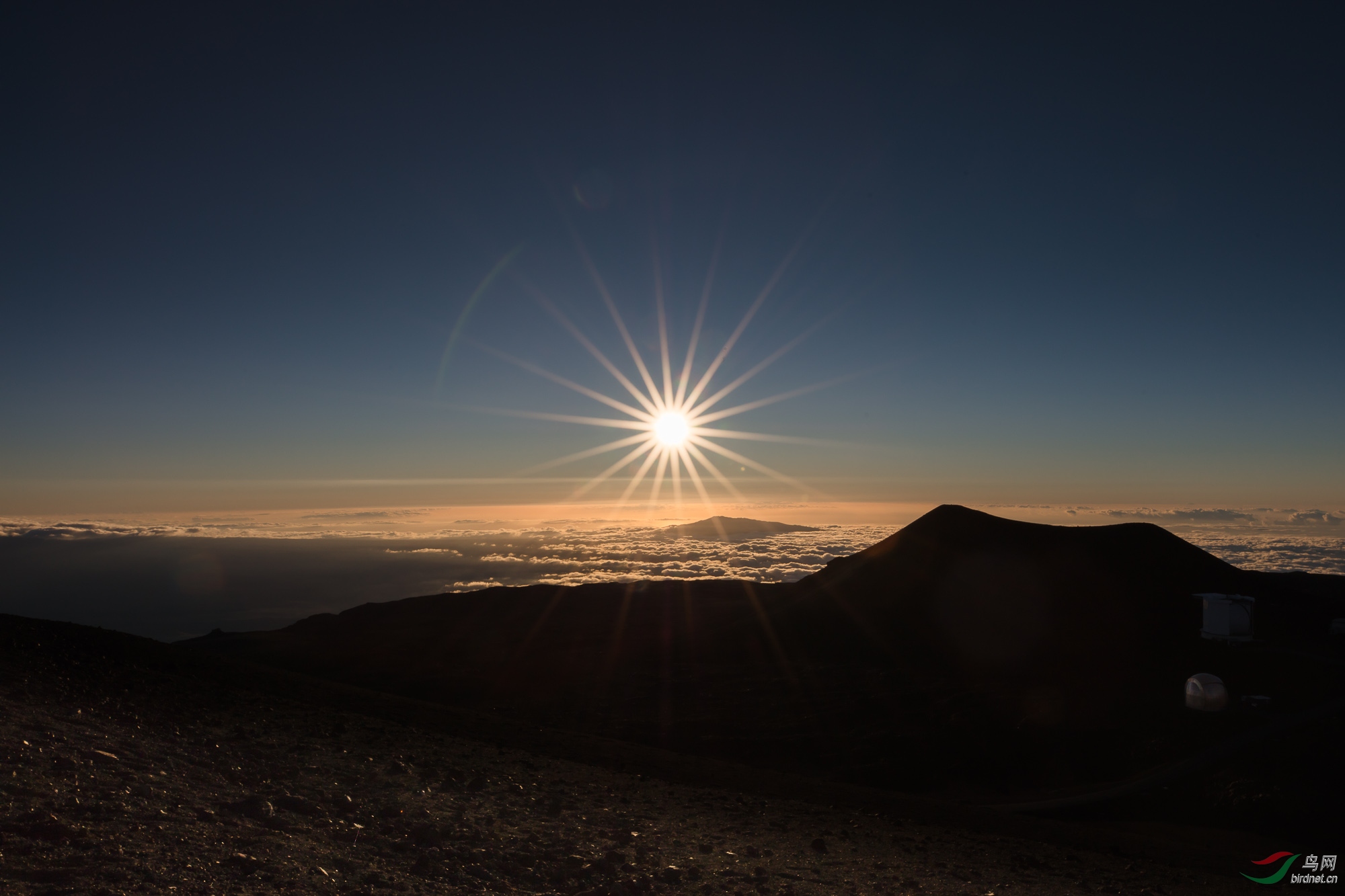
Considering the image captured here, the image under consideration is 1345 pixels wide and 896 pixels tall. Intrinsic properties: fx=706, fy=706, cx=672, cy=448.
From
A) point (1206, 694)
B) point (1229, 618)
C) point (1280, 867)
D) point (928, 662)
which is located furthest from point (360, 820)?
point (1229, 618)

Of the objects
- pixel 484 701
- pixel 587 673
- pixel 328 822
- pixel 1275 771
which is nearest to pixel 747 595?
pixel 587 673

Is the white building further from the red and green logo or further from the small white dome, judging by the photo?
the red and green logo

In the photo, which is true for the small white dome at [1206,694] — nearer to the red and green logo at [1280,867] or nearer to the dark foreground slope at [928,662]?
the dark foreground slope at [928,662]

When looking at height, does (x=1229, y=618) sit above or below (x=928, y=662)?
above

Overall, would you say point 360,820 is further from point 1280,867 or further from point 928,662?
point 928,662

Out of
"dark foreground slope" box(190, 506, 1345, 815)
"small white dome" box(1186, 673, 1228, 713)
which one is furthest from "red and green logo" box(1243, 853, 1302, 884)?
"small white dome" box(1186, 673, 1228, 713)

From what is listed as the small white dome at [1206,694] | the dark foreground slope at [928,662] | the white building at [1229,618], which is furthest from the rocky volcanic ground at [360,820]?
the white building at [1229,618]
